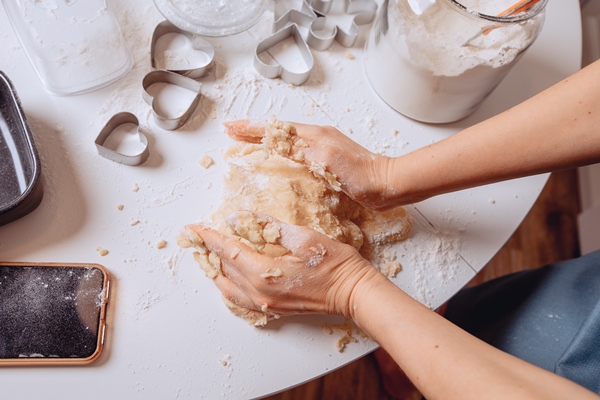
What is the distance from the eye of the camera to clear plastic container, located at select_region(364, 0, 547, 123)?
32.4 inches

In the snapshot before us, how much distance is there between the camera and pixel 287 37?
1.05m

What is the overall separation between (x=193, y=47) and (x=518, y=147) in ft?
2.16

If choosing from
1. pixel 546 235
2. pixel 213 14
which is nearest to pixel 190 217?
pixel 213 14

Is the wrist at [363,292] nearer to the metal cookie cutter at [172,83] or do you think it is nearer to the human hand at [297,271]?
the human hand at [297,271]

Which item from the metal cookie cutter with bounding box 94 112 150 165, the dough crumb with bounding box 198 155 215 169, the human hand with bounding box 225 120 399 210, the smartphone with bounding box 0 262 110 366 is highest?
the human hand with bounding box 225 120 399 210

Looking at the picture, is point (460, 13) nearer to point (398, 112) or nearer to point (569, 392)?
point (398, 112)

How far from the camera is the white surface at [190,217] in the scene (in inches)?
30.5

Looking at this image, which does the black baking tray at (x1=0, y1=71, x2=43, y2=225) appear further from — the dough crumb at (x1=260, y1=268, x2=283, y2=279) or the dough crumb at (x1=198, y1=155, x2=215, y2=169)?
the dough crumb at (x1=260, y1=268, x2=283, y2=279)

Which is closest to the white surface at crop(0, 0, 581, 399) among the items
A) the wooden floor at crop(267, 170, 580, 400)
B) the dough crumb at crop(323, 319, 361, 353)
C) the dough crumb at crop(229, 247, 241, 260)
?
the dough crumb at crop(323, 319, 361, 353)

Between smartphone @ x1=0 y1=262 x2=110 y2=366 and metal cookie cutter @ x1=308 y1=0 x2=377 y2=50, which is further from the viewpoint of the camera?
metal cookie cutter @ x1=308 y1=0 x2=377 y2=50

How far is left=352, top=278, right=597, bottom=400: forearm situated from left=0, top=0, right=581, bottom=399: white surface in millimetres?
135

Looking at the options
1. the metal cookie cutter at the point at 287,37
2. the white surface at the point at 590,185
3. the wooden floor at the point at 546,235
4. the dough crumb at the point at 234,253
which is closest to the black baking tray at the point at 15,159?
the dough crumb at the point at 234,253

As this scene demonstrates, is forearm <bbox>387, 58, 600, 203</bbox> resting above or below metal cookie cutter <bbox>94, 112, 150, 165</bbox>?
above

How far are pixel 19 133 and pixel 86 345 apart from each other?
384 mm
